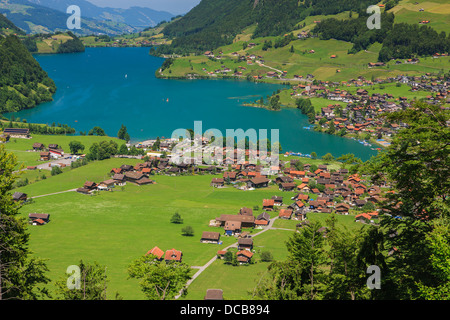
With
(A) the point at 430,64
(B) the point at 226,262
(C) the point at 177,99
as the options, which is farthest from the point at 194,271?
(A) the point at 430,64

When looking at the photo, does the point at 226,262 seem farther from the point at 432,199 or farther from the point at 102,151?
the point at 102,151

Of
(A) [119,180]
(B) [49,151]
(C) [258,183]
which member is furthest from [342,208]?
(B) [49,151]

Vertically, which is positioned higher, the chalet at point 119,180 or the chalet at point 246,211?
the chalet at point 119,180

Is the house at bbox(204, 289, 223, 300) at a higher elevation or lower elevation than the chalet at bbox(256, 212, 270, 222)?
higher

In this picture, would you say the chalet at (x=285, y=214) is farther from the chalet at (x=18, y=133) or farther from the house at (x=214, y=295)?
the chalet at (x=18, y=133)

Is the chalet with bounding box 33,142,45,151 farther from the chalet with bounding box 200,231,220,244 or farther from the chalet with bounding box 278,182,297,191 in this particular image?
the chalet with bounding box 200,231,220,244

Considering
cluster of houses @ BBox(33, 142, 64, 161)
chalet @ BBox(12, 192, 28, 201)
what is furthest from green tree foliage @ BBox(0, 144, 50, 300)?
cluster of houses @ BBox(33, 142, 64, 161)

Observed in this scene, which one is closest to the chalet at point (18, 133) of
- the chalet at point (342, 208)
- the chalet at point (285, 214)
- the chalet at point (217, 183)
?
the chalet at point (217, 183)

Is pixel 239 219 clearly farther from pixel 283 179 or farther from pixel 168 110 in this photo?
pixel 168 110
